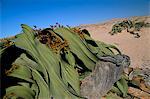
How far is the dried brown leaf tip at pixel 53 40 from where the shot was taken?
2.79 metres

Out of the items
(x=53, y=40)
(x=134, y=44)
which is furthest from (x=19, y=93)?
(x=134, y=44)

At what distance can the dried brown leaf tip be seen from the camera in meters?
2.79

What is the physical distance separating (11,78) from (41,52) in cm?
31

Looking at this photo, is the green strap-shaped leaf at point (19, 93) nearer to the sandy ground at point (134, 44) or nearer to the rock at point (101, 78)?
the rock at point (101, 78)

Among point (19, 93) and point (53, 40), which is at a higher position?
point (53, 40)

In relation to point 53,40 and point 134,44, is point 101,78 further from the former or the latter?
point 134,44

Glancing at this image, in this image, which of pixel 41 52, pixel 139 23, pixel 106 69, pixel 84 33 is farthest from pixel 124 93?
pixel 139 23

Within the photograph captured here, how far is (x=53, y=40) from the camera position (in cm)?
284

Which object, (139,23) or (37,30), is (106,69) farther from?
(139,23)

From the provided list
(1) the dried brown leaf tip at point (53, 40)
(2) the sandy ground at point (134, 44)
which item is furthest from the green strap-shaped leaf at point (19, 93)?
(2) the sandy ground at point (134, 44)

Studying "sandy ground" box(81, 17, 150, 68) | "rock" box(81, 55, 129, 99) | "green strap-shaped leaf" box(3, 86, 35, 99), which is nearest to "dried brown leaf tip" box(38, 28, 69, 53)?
"rock" box(81, 55, 129, 99)

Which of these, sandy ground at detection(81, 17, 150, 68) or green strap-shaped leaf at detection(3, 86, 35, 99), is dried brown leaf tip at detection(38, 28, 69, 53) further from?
sandy ground at detection(81, 17, 150, 68)

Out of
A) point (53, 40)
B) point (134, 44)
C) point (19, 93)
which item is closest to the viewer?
point (19, 93)

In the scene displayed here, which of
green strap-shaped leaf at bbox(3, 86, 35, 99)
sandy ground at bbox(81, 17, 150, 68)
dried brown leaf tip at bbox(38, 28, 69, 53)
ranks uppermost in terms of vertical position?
dried brown leaf tip at bbox(38, 28, 69, 53)
